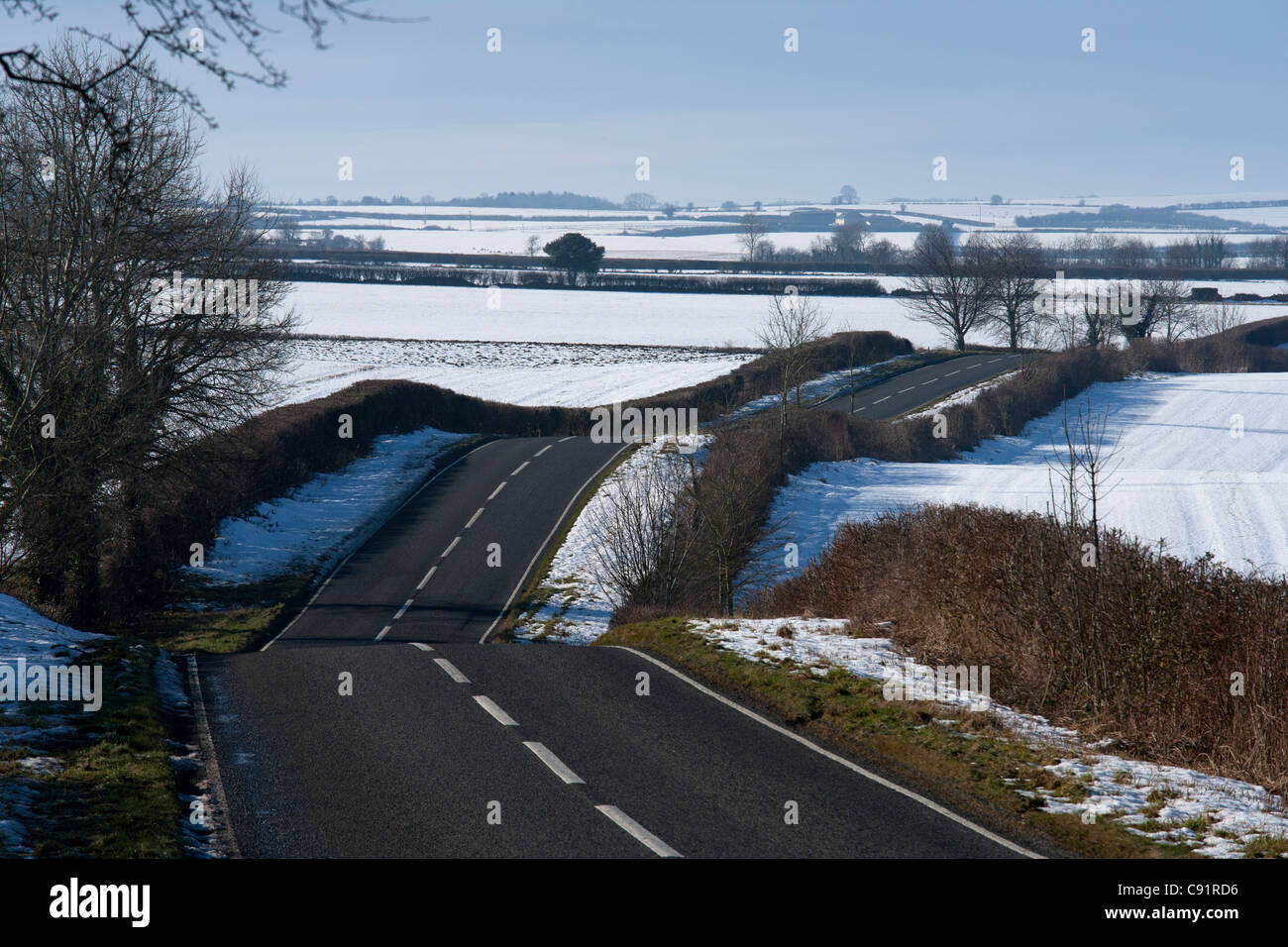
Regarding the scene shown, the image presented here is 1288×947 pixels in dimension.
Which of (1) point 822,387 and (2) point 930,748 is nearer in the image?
(2) point 930,748

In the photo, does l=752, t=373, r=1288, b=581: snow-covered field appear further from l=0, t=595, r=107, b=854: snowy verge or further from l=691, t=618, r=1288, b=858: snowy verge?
l=0, t=595, r=107, b=854: snowy verge

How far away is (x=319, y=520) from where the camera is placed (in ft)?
115

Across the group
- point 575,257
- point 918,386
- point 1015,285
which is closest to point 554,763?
point 918,386

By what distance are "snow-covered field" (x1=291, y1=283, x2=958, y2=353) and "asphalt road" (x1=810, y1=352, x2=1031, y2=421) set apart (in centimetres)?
1264

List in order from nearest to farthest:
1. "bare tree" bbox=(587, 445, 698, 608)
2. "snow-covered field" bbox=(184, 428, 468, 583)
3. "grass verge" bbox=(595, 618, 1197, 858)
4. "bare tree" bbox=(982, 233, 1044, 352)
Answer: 1. "grass verge" bbox=(595, 618, 1197, 858)
2. "bare tree" bbox=(587, 445, 698, 608)
3. "snow-covered field" bbox=(184, 428, 468, 583)
4. "bare tree" bbox=(982, 233, 1044, 352)

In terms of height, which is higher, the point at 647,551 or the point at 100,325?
the point at 100,325

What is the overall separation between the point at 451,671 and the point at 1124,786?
27.6ft

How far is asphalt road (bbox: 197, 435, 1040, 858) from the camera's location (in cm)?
778

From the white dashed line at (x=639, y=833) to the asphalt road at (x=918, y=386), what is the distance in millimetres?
48626

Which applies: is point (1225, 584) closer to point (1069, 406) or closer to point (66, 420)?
point (66, 420)

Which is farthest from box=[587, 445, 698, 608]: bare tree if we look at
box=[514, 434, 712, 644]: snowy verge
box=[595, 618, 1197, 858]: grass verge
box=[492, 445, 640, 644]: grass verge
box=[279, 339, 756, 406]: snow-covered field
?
box=[279, 339, 756, 406]: snow-covered field

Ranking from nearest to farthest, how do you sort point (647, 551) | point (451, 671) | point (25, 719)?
point (25, 719) < point (451, 671) < point (647, 551)

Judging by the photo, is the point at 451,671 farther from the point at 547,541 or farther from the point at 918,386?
the point at 918,386

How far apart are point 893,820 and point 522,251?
184794 millimetres
